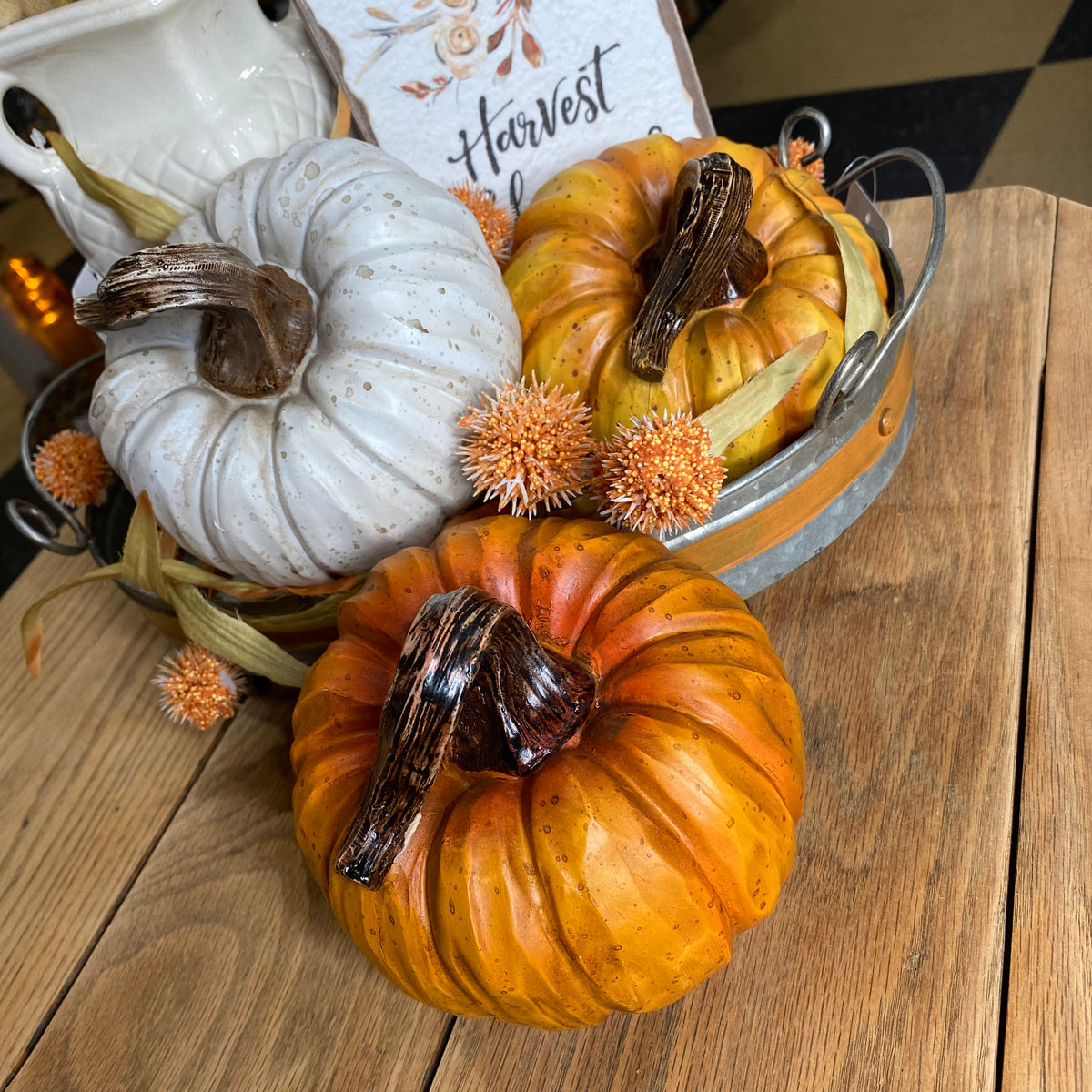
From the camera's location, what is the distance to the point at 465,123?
0.81 m

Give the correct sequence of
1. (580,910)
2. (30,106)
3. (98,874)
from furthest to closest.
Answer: (30,106) < (98,874) < (580,910)

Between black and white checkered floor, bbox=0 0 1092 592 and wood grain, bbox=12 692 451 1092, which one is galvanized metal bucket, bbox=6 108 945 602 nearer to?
wood grain, bbox=12 692 451 1092

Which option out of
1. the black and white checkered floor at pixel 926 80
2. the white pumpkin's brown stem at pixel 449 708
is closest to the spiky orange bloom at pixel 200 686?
the white pumpkin's brown stem at pixel 449 708

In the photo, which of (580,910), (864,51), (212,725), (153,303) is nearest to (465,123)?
(153,303)

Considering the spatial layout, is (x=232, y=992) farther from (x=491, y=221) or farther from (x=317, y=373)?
(x=491, y=221)

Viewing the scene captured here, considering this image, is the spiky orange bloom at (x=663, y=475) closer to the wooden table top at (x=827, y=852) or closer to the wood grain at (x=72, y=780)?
the wooden table top at (x=827, y=852)

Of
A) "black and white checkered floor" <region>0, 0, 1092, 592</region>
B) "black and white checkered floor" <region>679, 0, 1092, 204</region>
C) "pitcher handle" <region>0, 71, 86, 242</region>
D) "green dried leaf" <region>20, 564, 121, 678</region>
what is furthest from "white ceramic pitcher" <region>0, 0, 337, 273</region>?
"black and white checkered floor" <region>679, 0, 1092, 204</region>

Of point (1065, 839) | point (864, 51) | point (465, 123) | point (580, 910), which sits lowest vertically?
point (864, 51)

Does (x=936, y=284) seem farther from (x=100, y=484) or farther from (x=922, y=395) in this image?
(x=100, y=484)

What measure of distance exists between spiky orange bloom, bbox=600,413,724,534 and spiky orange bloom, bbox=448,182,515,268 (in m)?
0.26

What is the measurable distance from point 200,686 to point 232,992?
0.20m

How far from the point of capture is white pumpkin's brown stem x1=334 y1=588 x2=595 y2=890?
0.42 meters

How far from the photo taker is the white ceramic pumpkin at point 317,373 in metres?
0.61

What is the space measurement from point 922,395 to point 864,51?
158cm
